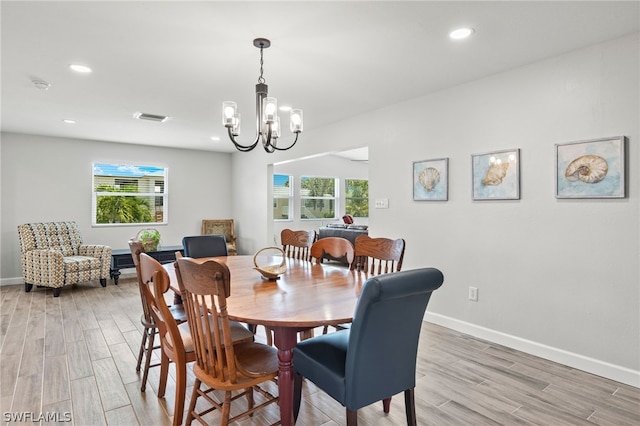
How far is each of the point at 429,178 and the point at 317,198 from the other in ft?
18.0

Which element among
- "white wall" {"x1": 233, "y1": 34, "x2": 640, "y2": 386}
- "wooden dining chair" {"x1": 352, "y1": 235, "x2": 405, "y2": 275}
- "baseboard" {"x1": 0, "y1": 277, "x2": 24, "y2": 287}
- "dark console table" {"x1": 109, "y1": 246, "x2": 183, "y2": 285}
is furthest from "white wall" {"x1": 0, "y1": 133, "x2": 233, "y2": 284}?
"wooden dining chair" {"x1": 352, "y1": 235, "x2": 405, "y2": 275}

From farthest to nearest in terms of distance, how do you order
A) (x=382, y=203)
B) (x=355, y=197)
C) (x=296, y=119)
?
(x=355, y=197) → (x=382, y=203) → (x=296, y=119)

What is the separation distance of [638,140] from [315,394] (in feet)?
8.92

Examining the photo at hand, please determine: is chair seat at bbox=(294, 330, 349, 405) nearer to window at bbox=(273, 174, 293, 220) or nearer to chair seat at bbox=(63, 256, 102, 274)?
chair seat at bbox=(63, 256, 102, 274)

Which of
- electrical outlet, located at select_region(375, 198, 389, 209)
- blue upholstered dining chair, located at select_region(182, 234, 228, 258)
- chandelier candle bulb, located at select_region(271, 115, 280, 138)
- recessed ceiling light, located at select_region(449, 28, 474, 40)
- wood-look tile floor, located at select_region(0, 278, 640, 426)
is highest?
recessed ceiling light, located at select_region(449, 28, 474, 40)

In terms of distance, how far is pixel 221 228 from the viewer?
7.38m

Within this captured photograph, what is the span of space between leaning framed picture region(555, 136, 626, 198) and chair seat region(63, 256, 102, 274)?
226 inches

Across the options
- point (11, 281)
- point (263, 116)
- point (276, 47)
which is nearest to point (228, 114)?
point (263, 116)

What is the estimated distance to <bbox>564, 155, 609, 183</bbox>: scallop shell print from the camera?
8.48 ft

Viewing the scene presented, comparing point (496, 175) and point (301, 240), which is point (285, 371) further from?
point (496, 175)

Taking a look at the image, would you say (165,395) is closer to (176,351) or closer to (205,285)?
(176,351)

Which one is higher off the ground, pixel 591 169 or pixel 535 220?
pixel 591 169

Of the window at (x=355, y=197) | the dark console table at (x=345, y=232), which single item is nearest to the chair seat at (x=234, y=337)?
the dark console table at (x=345, y=232)

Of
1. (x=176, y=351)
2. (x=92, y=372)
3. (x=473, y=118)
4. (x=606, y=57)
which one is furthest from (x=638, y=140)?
(x=92, y=372)
